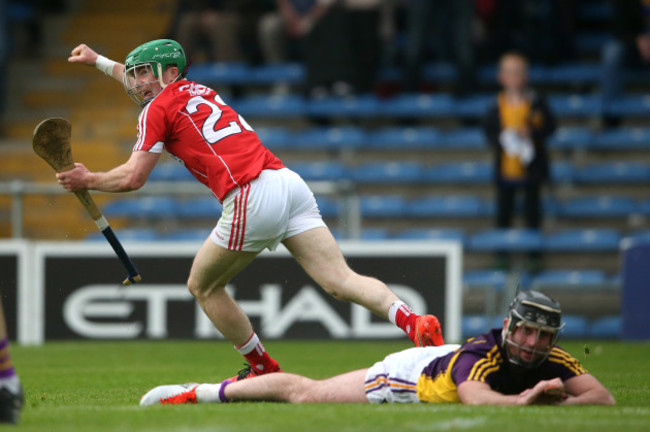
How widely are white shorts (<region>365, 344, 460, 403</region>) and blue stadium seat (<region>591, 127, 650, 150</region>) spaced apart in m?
8.95

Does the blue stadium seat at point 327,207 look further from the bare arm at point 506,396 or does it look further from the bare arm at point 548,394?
the bare arm at point 506,396

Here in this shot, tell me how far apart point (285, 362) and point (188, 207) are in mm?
5038

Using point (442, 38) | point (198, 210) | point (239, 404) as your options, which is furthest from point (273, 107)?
point (239, 404)

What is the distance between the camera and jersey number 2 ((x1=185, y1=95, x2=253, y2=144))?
6910mm

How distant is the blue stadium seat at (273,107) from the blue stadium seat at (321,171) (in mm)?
1028

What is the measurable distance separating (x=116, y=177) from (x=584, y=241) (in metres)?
7.97

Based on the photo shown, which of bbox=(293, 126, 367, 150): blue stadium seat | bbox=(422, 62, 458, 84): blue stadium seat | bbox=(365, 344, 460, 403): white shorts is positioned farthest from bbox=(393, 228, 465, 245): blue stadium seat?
bbox=(365, 344, 460, 403): white shorts

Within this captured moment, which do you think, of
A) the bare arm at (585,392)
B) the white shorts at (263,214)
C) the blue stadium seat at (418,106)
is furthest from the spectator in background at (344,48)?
the bare arm at (585,392)

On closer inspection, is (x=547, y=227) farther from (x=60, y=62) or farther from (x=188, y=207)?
(x=60, y=62)

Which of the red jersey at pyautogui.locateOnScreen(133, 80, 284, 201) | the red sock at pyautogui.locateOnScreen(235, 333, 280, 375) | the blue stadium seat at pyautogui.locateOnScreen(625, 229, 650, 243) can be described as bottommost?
the red sock at pyautogui.locateOnScreen(235, 333, 280, 375)

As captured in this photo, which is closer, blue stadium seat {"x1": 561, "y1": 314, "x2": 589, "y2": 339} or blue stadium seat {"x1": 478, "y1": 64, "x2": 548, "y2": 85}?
blue stadium seat {"x1": 561, "y1": 314, "x2": 589, "y2": 339}

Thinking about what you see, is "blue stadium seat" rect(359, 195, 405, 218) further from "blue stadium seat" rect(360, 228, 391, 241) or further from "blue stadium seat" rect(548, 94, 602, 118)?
"blue stadium seat" rect(548, 94, 602, 118)

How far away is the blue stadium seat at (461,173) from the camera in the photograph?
1418 cm

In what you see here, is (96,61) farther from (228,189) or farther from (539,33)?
(539,33)
